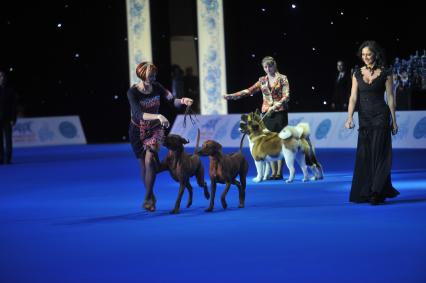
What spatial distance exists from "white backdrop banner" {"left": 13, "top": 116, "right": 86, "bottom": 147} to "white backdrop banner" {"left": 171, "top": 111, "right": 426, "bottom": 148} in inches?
153

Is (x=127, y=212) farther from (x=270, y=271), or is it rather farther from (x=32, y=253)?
(x=270, y=271)

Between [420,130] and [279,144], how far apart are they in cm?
575

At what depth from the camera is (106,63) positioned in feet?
76.6

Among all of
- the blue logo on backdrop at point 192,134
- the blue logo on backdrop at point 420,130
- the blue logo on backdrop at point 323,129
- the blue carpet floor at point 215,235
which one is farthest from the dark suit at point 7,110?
the blue logo on backdrop at point 420,130

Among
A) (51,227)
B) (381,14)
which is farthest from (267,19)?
(51,227)

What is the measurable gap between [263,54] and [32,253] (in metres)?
15.2

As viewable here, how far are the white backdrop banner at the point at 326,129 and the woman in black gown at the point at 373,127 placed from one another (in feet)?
18.1

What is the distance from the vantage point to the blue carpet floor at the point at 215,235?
209 inches

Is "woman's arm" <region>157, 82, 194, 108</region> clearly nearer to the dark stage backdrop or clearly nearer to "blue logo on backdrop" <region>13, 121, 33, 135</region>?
the dark stage backdrop

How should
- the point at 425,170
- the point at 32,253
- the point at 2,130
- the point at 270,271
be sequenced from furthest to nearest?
the point at 2,130
the point at 425,170
the point at 32,253
the point at 270,271

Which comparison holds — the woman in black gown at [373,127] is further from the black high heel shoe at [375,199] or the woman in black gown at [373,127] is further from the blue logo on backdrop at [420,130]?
the blue logo on backdrop at [420,130]

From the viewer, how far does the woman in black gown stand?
855cm

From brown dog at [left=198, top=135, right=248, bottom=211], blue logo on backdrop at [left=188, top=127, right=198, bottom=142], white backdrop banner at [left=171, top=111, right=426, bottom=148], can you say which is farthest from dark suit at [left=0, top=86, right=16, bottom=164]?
brown dog at [left=198, top=135, right=248, bottom=211]

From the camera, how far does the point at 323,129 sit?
17766mm
